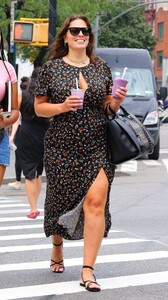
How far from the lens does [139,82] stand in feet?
71.4

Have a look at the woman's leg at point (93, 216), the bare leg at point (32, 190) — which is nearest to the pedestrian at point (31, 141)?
the bare leg at point (32, 190)

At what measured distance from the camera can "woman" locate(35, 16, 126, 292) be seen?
243 inches

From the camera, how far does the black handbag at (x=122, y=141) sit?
20.5ft

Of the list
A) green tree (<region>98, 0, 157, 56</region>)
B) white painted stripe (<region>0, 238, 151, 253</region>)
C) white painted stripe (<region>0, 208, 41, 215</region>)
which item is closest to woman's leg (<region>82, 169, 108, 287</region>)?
white painted stripe (<region>0, 238, 151, 253</region>)

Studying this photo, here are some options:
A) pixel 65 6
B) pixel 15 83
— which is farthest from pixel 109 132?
pixel 65 6

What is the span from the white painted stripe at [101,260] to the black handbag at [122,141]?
1279 mm

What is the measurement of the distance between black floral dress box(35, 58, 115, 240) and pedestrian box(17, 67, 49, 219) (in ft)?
12.8

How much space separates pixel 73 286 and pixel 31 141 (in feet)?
14.0

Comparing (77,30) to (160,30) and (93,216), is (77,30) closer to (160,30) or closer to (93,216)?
(93,216)

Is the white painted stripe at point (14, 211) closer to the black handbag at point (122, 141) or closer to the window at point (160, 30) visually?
the black handbag at point (122, 141)

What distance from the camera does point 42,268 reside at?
275 inches

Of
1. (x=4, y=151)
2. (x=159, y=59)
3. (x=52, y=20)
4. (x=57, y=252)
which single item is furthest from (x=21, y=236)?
(x=159, y=59)

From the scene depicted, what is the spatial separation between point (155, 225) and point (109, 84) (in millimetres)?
3912

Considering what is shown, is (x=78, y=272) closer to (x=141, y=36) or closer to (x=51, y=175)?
(x=51, y=175)
